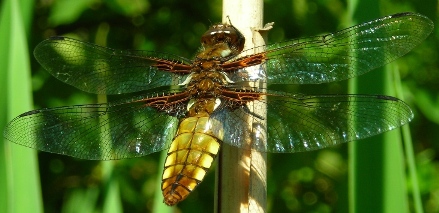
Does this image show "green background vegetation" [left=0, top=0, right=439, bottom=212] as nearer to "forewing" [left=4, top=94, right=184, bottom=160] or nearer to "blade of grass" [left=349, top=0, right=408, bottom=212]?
"forewing" [left=4, top=94, right=184, bottom=160]

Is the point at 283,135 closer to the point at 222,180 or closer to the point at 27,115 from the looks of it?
the point at 222,180

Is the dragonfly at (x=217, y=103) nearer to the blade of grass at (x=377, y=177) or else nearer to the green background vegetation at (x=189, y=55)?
the blade of grass at (x=377, y=177)

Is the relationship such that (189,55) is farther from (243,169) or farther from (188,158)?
(243,169)

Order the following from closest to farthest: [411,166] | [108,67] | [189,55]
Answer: [411,166]
[108,67]
[189,55]

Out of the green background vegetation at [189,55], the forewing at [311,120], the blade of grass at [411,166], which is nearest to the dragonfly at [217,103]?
the forewing at [311,120]

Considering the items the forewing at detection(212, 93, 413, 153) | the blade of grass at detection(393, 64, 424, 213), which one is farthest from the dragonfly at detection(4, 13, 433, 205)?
the blade of grass at detection(393, 64, 424, 213)

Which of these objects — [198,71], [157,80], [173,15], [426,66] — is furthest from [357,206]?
[173,15]

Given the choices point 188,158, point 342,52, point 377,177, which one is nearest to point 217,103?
A: point 188,158
